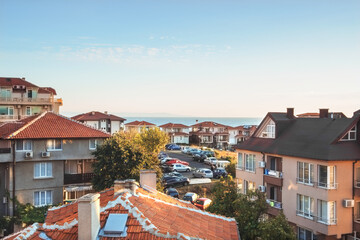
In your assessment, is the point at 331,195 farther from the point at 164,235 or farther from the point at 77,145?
the point at 77,145

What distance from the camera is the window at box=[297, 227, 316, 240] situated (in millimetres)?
26409

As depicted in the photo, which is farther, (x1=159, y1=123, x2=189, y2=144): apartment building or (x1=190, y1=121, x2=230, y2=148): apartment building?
(x1=190, y1=121, x2=230, y2=148): apartment building

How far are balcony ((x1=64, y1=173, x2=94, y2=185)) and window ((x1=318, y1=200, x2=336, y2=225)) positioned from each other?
825 inches

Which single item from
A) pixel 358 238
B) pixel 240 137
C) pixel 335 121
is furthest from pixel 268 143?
pixel 240 137

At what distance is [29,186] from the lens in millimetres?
30297

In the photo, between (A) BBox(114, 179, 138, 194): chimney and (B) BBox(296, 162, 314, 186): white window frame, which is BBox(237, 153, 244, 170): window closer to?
(B) BBox(296, 162, 314, 186): white window frame

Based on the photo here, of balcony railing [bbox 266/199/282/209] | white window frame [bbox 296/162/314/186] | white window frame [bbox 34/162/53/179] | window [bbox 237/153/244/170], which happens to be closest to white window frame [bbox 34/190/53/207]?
white window frame [bbox 34/162/53/179]

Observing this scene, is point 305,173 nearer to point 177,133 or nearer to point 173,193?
point 173,193

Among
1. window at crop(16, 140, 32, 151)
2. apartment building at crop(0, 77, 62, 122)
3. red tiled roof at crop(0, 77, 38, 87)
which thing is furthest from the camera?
red tiled roof at crop(0, 77, 38, 87)

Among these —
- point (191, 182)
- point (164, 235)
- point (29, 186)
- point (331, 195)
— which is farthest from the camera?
point (191, 182)

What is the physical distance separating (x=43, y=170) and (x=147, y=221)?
22.7m

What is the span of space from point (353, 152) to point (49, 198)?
2721cm

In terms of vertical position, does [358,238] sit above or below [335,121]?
below

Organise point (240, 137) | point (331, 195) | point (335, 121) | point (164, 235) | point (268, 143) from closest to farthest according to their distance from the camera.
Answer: point (164, 235) → point (331, 195) → point (335, 121) → point (268, 143) → point (240, 137)
